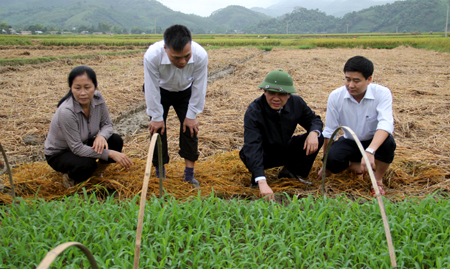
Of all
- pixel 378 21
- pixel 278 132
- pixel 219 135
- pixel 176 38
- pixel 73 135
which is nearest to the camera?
pixel 176 38

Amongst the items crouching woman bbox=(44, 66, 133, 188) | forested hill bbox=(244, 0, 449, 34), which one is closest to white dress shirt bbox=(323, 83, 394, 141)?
crouching woman bbox=(44, 66, 133, 188)

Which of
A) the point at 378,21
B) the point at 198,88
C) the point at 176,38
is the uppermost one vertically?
the point at 378,21

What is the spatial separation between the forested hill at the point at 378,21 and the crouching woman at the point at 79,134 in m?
89.3

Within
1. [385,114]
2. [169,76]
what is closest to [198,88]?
[169,76]

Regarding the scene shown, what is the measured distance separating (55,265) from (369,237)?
200cm

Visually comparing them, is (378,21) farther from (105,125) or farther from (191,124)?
(105,125)

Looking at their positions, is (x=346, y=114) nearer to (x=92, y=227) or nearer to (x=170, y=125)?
(x=92, y=227)

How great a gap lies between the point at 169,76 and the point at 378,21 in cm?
13038

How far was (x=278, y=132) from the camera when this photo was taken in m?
2.97

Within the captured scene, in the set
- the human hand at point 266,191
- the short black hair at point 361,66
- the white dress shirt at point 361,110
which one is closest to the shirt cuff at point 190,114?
the human hand at point 266,191

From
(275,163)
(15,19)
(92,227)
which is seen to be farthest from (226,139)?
(15,19)

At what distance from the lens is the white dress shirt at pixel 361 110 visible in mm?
2820

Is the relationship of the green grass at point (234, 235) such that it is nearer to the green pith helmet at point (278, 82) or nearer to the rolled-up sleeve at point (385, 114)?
the rolled-up sleeve at point (385, 114)

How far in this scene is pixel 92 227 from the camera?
2080 mm
